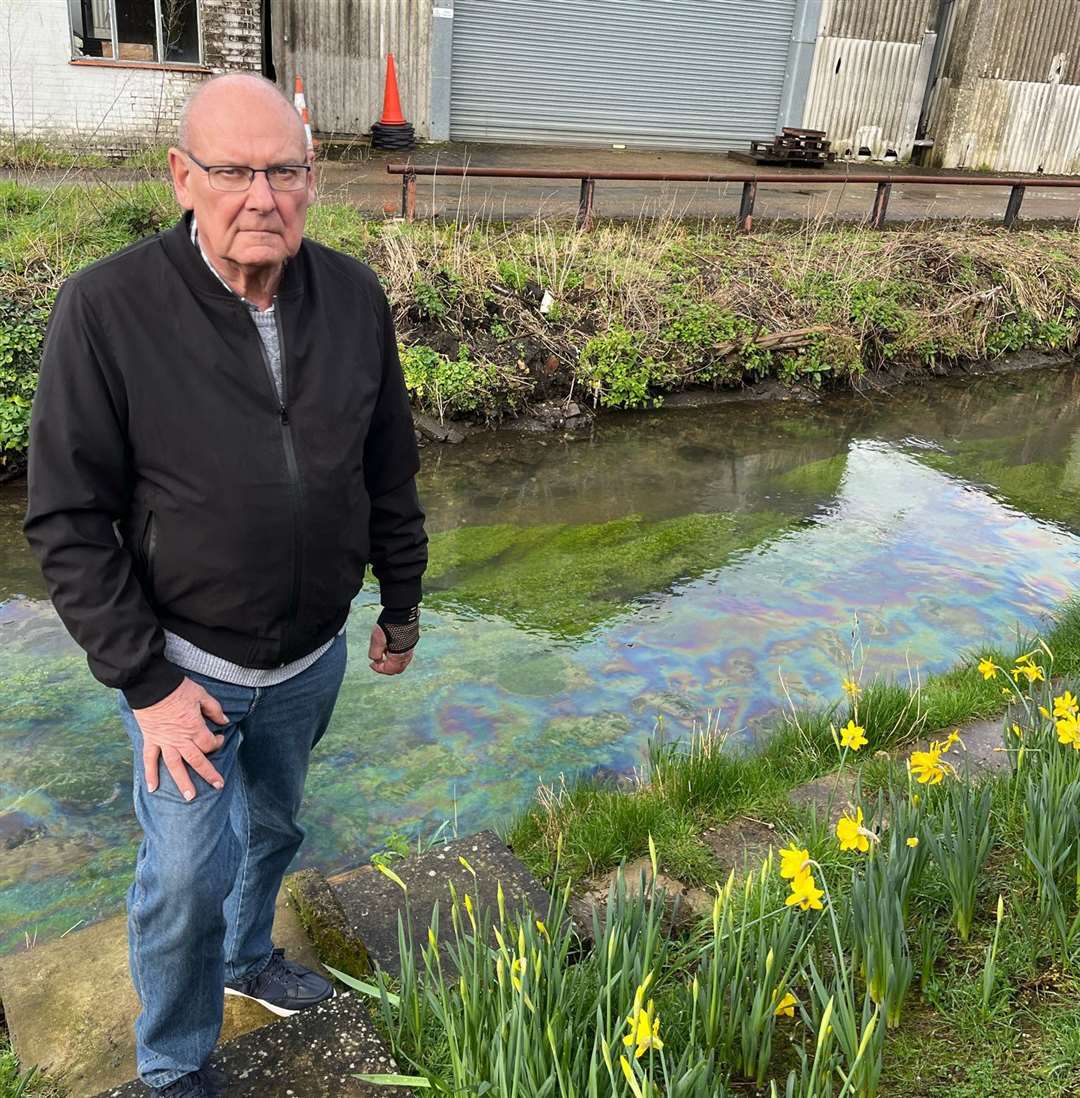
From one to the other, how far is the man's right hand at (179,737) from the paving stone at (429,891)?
89cm

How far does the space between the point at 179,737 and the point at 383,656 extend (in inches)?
31.6

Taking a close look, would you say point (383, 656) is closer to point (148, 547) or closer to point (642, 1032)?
point (148, 547)

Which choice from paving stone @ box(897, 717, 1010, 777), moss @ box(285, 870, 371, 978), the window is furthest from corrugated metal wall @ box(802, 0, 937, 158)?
moss @ box(285, 870, 371, 978)

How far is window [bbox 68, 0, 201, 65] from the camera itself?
12.5m

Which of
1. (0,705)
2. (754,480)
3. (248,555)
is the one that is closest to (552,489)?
(754,480)

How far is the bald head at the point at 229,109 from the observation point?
6.81 feet

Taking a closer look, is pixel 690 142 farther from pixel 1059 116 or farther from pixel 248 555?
pixel 248 555

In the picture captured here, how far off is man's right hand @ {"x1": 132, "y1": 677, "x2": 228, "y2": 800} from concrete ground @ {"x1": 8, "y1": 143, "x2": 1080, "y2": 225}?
7850mm

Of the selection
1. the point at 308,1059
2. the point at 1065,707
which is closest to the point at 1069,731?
the point at 1065,707

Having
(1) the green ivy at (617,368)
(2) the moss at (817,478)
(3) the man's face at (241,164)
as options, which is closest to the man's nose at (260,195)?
(3) the man's face at (241,164)

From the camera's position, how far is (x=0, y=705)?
477 centimetres

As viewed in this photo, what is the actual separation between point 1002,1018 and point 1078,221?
1275 cm

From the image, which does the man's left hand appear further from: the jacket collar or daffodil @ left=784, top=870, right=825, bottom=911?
daffodil @ left=784, top=870, right=825, bottom=911

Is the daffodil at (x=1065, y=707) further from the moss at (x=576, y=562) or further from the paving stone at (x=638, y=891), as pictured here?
the moss at (x=576, y=562)
